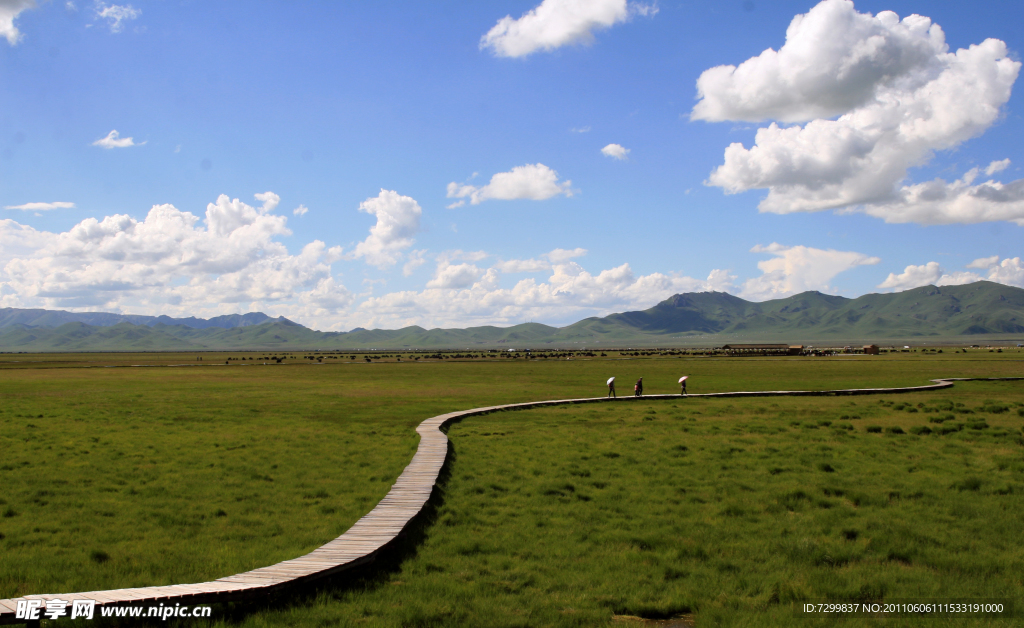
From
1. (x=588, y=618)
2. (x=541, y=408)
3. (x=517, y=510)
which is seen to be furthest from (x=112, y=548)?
(x=541, y=408)

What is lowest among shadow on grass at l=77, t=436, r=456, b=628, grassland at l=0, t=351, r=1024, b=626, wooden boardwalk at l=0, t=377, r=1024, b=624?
grassland at l=0, t=351, r=1024, b=626

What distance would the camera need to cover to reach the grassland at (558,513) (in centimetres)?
905

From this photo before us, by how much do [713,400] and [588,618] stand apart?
3200 cm

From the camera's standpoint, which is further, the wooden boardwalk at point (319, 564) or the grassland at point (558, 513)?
the grassland at point (558, 513)

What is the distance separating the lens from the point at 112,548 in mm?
10977

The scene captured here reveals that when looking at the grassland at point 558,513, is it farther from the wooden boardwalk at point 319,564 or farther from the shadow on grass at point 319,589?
the wooden boardwalk at point 319,564

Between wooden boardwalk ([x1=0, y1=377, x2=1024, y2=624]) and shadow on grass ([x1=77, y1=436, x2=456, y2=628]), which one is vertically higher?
wooden boardwalk ([x1=0, y1=377, x2=1024, y2=624])

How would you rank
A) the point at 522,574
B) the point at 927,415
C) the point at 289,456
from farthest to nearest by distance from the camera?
the point at 927,415
the point at 289,456
the point at 522,574

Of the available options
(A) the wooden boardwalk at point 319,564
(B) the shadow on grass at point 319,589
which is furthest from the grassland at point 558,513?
(A) the wooden boardwalk at point 319,564

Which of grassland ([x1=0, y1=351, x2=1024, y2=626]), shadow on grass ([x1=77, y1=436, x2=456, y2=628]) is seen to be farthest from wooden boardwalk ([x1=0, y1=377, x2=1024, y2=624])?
grassland ([x1=0, y1=351, x2=1024, y2=626])

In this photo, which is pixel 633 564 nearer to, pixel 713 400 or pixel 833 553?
pixel 833 553

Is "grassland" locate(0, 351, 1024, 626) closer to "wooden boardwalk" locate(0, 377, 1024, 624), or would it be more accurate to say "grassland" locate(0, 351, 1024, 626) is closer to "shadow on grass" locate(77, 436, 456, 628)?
"shadow on grass" locate(77, 436, 456, 628)

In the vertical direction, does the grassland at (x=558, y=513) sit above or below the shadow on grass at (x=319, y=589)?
below

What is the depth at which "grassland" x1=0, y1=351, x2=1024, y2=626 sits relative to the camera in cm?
905
